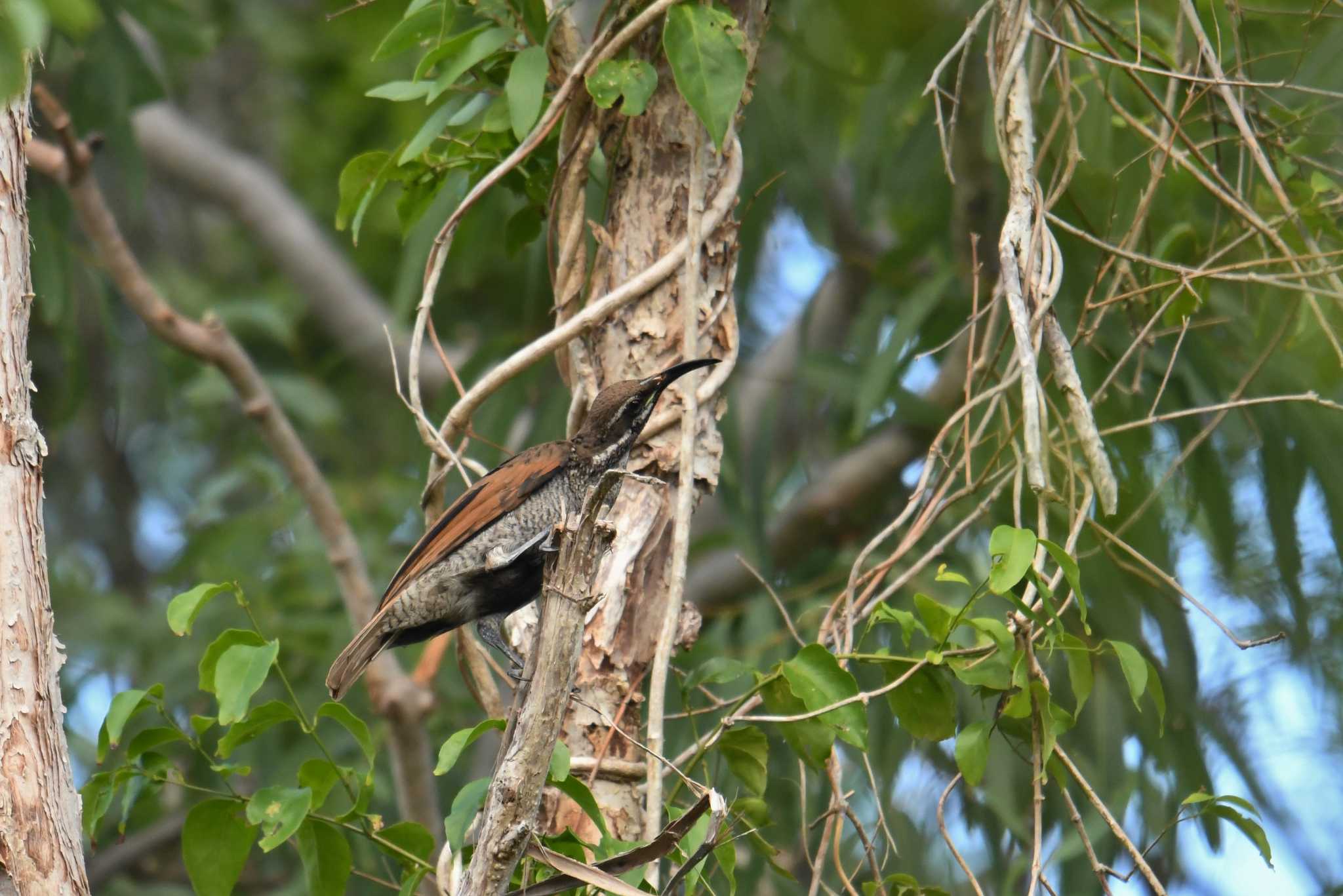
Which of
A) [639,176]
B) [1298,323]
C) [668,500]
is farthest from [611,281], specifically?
[1298,323]

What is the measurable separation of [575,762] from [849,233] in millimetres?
4997

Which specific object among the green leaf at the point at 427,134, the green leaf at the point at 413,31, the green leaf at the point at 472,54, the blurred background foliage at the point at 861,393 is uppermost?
the green leaf at the point at 413,31

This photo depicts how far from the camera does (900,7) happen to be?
4.76 m

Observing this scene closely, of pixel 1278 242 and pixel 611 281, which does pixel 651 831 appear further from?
pixel 1278 242

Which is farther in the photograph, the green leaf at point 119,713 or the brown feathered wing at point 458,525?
the brown feathered wing at point 458,525

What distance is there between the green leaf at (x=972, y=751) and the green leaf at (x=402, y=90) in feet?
5.78

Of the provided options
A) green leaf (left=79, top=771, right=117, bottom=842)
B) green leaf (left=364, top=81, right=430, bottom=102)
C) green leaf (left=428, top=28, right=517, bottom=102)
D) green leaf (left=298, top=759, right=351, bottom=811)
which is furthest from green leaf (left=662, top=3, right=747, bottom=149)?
green leaf (left=79, top=771, right=117, bottom=842)

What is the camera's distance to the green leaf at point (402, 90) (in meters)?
3.09

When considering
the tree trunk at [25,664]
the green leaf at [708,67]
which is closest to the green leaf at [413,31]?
the green leaf at [708,67]

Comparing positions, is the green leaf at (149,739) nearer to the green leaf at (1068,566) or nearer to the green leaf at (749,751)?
the green leaf at (749,751)

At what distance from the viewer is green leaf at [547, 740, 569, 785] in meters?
2.32

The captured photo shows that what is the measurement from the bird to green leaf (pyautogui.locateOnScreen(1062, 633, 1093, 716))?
95cm

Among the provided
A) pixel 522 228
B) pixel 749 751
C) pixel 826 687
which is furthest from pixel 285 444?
pixel 826 687

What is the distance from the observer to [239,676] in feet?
8.08
